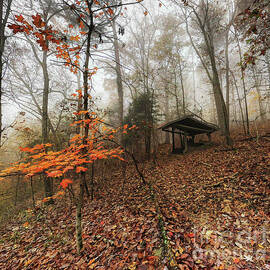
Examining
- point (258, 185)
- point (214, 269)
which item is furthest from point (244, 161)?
point (214, 269)

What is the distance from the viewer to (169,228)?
2652 millimetres

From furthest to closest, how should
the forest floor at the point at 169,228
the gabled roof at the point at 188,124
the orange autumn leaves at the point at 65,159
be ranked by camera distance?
the gabled roof at the point at 188,124 → the forest floor at the point at 169,228 → the orange autumn leaves at the point at 65,159

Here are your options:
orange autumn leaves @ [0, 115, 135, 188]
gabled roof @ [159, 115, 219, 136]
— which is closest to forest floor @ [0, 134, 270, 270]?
orange autumn leaves @ [0, 115, 135, 188]

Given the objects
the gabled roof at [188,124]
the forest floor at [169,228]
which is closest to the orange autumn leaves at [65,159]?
the forest floor at [169,228]

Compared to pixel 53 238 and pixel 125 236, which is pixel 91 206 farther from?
pixel 125 236

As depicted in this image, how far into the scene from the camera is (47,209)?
200 inches

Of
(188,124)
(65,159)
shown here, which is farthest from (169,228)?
(188,124)

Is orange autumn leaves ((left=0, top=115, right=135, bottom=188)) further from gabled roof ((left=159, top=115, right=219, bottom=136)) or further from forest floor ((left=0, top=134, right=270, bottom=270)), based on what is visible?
gabled roof ((left=159, top=115, right=219, bottom=136))

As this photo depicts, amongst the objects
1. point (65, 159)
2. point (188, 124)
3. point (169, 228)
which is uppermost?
point (188, 124)

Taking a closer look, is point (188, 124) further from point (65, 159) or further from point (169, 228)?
point (65, 159)

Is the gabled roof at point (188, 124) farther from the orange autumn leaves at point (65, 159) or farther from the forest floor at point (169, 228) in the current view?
the orange autumn leaves at point (65, 159)

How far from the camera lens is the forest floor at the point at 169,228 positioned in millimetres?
2102

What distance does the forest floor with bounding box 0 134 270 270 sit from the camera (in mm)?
2102

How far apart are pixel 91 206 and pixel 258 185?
17.7 ft
